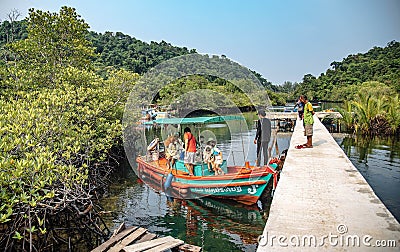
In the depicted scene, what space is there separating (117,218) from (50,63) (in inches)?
276

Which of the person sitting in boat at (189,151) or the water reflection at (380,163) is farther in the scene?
the person sitting in boat at (189,151)

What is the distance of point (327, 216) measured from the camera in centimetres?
469

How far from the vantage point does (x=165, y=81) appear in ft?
38.5

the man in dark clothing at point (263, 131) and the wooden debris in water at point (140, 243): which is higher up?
the man in dark clothing at point (263, 131)

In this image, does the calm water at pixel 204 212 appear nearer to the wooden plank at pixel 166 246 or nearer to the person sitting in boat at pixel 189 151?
the person sitting in boat at pixel 189 151

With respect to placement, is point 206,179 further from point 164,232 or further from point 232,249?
point 232,249

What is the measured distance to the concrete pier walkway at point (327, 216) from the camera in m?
3.90

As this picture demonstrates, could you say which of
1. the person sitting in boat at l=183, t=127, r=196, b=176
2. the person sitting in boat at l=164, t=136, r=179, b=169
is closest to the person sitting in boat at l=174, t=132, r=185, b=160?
the person sitting in boat at l=164, t=136, r=179, b=169

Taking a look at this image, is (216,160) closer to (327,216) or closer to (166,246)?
(166,246)

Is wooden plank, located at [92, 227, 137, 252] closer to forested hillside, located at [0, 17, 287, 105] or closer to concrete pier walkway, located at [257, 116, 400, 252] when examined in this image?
concrete pier walkway, located at [257, 116, 400, 252]

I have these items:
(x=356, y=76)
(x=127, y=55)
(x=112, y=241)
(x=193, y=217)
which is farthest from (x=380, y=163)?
(x=356, y=76)

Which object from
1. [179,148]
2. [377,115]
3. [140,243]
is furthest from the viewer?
[377,115]

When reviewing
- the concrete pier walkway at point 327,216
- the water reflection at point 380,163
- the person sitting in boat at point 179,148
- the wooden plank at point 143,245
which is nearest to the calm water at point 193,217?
the person sitting in boat at point 179,148

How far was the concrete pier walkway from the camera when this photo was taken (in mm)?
3900
